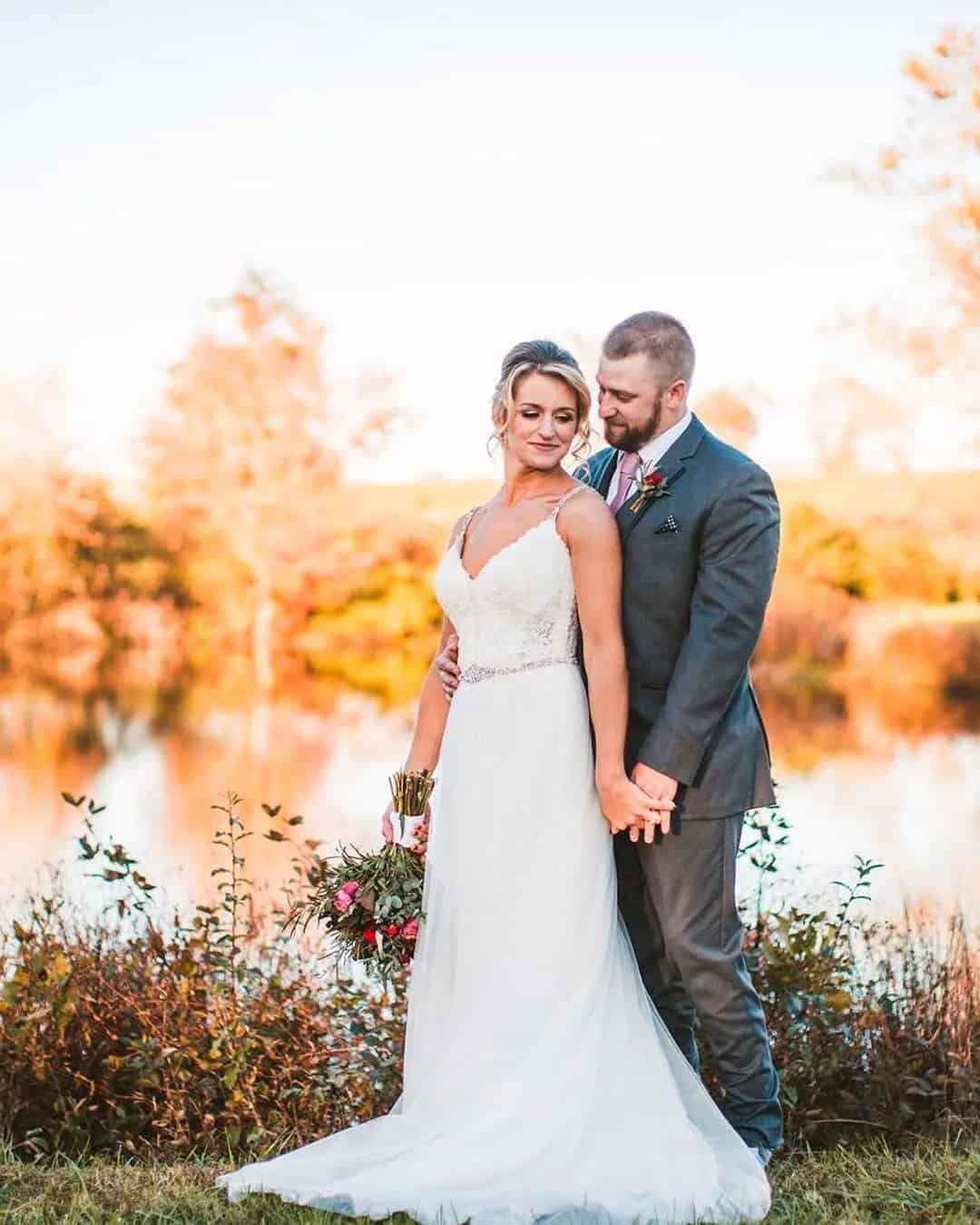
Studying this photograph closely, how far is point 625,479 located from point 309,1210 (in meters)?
1.78

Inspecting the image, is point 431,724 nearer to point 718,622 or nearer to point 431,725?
point 431,725

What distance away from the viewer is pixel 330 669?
28.2m

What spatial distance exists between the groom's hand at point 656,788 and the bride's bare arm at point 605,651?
0.01 metres

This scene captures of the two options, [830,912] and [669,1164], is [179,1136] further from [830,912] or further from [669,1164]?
[830,912]

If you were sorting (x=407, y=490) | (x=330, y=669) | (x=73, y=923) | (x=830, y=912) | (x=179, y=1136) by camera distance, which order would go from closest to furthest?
(x=179, y=1136) < (x=73, y=923) < (x=830, y=912) < (x=330, y=669) < (x=407, y=490)

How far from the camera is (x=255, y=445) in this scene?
28922mm

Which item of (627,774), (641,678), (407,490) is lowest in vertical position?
(627,774)

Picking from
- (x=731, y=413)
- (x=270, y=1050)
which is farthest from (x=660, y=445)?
(x=731, y=413)

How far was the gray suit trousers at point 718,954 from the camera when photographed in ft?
10.4

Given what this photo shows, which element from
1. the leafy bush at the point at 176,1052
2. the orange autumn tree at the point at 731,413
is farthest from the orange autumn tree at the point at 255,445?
the leafy bush at the point at 176,1052

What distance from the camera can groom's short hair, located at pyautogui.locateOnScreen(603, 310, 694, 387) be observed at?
3.14 m

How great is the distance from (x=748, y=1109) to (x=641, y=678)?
104 cm

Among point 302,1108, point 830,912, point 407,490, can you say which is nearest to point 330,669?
point 407,490

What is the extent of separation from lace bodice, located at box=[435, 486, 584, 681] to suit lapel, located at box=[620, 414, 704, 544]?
13cm
